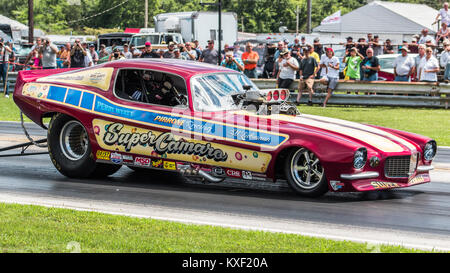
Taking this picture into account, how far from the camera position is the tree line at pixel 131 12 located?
95.5 m

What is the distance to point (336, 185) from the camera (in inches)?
313

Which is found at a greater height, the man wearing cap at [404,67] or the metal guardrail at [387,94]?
the man wearing cap at [404,67]

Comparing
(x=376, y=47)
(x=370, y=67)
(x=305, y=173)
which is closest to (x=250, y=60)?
(x=370, y=67)

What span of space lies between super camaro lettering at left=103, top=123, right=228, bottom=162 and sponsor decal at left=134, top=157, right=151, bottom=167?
0.18m

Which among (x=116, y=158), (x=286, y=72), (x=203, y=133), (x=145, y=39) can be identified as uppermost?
(x=145, y=39)

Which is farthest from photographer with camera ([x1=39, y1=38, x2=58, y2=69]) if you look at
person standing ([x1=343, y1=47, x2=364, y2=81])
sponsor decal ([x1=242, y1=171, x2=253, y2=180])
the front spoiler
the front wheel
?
the front spoiler

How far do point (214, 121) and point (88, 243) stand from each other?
9.72 feet

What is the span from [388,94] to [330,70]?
2.03 metres

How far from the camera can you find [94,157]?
9.45 meters

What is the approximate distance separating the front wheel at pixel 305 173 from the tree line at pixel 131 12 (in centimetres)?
8362

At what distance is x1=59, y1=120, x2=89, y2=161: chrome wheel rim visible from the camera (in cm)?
973

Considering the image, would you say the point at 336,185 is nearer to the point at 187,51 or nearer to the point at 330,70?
the point at 330,70

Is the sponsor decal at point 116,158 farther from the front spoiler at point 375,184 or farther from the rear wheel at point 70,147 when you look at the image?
the front spoiler at point 375,184

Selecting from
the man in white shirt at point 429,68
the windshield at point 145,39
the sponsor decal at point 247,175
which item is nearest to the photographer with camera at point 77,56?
the man in white shirt at point 429,68
